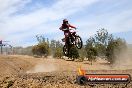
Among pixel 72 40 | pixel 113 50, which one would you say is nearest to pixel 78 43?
→ pixel 72 40

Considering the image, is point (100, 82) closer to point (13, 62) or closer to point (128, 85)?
point (128, 85)

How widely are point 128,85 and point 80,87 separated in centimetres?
348

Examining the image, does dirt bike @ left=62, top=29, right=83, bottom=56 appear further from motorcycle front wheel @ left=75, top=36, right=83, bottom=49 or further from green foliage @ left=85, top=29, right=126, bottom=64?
green foliage @ left=85, top=29, right=126, bottom=64

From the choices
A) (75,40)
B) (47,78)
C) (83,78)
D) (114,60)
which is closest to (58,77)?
(47,78)

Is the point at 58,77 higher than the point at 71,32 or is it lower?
lower

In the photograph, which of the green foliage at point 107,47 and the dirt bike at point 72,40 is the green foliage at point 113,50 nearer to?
the green foliage at point 107,47

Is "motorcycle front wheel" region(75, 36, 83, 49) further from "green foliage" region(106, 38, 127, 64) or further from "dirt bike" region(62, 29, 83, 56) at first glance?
"green foliage" region(106, 38, 127, 64)

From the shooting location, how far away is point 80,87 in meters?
27.9

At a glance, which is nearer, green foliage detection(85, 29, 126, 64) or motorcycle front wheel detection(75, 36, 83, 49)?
motorcycle front wheel detection(75, 36, 83, 49)

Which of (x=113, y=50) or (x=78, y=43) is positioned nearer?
(x=78, y=43)

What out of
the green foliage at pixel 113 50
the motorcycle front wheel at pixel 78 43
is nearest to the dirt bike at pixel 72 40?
the motorcycle front wheel at pixel 78 43

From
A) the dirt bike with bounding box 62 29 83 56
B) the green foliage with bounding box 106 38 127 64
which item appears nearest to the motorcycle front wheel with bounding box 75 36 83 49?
the dirt bike with bounding box 62 29 83 56

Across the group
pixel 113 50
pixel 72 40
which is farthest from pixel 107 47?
pixel 72 40

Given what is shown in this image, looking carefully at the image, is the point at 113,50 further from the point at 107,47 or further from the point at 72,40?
the point at 72,40
